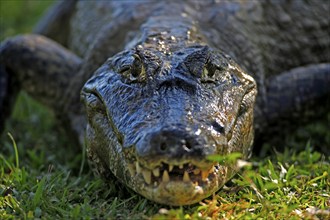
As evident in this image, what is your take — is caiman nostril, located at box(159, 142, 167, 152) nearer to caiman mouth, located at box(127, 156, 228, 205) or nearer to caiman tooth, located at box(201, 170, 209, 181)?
caiman mouth, located at box(127, 156, 228, 205)

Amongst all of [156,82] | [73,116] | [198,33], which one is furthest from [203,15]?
[156,82]

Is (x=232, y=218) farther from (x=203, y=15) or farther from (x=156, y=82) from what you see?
(x=203, y=15)

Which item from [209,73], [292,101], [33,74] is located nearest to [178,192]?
[209,73]

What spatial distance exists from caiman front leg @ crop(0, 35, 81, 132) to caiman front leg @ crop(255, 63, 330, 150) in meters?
1.41

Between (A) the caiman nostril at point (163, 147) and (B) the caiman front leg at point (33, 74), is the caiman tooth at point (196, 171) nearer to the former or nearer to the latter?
(A) the caiman nostril at point (163, 147)

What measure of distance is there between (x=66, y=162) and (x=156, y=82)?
1.26 m

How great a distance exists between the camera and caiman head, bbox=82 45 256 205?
2959 mm

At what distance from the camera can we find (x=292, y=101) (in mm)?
4695

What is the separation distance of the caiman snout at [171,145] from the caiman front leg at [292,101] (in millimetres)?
1708

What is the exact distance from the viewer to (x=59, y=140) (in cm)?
495

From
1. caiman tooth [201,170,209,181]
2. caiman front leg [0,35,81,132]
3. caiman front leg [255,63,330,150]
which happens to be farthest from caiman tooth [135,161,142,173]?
caiman front leg [0,35,81,132]

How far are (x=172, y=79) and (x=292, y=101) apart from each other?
5.02 feet

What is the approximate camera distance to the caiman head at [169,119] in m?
2.96

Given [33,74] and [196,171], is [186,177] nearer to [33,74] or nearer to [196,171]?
[196,171]
